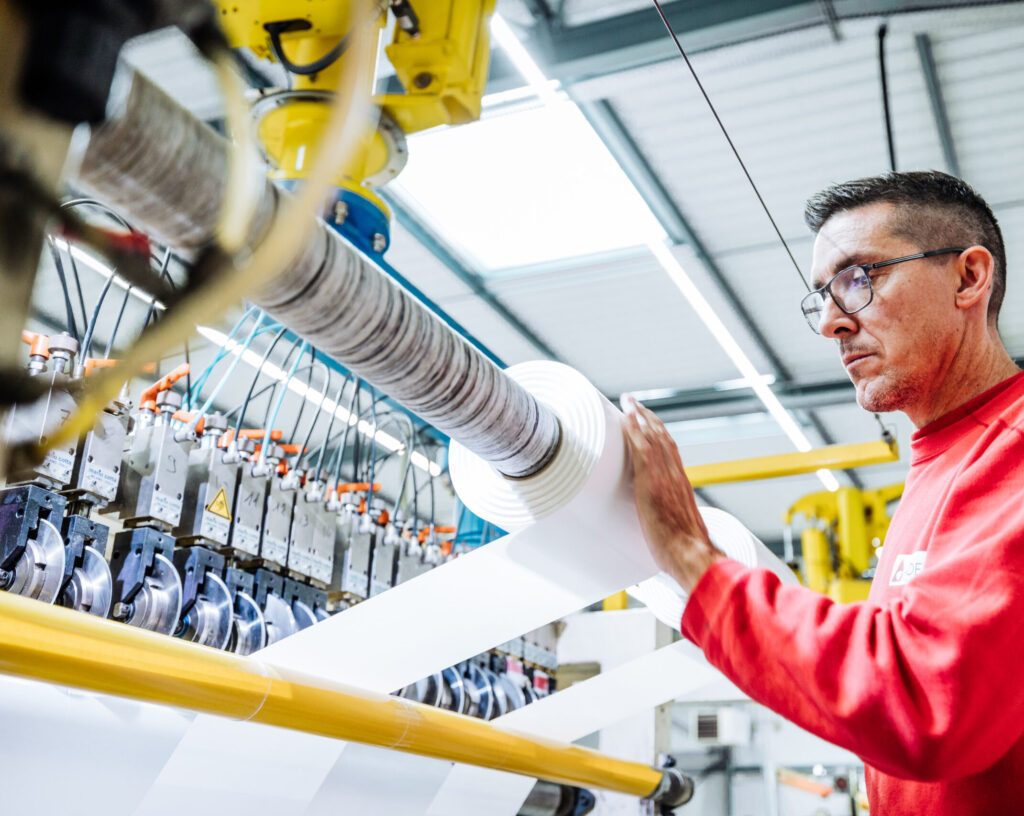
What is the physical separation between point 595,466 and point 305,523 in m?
1.35

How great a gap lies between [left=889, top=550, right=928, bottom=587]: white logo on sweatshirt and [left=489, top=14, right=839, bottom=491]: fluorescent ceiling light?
7.84 ft

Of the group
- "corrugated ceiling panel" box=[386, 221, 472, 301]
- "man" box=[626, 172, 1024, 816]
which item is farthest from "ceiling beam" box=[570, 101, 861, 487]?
"man" box=[626, 172, 1024, 816]

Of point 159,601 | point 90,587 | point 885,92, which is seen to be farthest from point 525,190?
point 90,587

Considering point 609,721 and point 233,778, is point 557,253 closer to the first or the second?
point 609,721

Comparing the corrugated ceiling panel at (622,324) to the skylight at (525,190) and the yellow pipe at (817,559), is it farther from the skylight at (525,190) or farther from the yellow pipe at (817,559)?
the yellow pipe at (817,559)

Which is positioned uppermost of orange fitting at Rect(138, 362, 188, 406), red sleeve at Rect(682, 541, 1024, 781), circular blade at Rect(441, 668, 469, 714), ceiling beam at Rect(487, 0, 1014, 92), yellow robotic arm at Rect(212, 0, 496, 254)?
ceiling beam at Rect(487, 0, 1014, 92)

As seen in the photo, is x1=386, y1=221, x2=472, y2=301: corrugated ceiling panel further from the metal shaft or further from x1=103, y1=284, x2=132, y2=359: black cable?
the metal shaft

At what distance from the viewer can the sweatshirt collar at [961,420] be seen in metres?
1.28

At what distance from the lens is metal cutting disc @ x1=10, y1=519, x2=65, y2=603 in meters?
1.68

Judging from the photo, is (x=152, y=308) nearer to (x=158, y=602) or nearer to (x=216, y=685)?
(x=216, y=685)

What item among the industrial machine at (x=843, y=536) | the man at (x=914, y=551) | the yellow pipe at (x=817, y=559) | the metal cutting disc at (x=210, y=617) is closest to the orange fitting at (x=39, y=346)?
the metal cutting disc at (x=210, y=617)

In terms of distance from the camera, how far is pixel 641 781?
115 inches

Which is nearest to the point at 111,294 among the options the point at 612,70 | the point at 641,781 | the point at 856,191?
the point at 612,70

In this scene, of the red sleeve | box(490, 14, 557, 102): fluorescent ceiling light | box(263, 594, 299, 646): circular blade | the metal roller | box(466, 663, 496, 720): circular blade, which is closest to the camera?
the red sleeve
